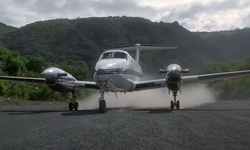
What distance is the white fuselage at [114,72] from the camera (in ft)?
63.6

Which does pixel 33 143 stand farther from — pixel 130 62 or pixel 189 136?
pixel 130 62

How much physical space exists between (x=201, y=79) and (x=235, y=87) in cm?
4295

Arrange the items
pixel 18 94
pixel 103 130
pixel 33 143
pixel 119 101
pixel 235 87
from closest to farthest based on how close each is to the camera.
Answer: pixel 33 143
pixel 103 130
pixel 119 101
pixel 18 94
pixel 235 87

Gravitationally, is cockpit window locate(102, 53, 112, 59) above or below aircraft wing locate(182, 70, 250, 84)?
above

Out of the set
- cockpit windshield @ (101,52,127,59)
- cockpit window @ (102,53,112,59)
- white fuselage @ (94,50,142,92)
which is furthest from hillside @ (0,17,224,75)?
cockpit window @ (102,53,112,59)

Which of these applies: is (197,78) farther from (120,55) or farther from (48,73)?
(48,73)

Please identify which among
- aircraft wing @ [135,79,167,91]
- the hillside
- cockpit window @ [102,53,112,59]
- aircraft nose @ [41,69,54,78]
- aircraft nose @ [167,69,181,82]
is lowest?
aircraft wing @ [135,79,167,91]

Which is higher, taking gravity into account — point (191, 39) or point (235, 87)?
point (191, 39)

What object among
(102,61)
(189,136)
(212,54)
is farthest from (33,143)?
(212,54)

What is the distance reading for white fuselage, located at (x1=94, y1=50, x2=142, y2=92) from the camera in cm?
1938

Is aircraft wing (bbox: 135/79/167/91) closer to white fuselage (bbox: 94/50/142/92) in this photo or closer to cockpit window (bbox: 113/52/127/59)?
white fuselage (bbox: 94/50/142/92)

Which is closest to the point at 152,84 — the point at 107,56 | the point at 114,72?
the point at 107,56

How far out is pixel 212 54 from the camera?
Answer: 7431 inches

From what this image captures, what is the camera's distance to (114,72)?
19.8m
